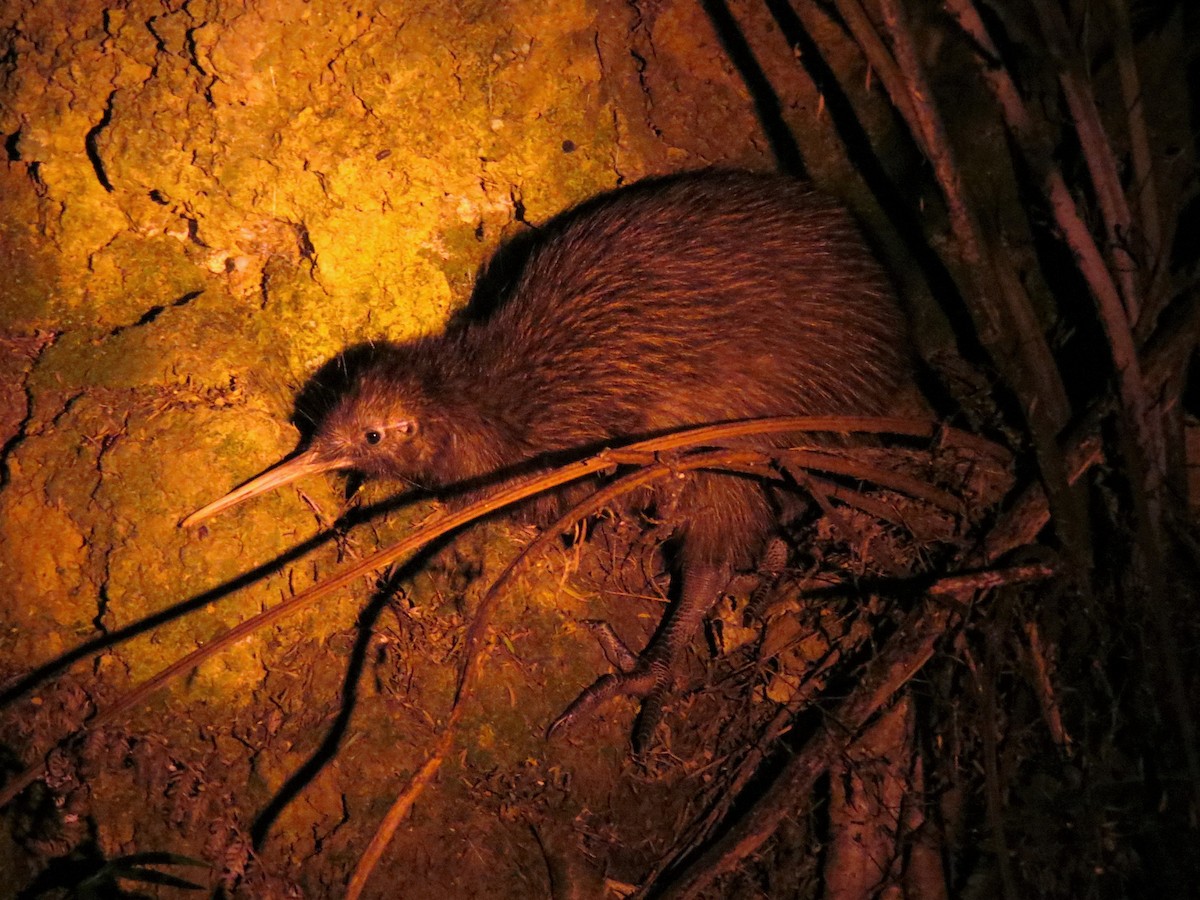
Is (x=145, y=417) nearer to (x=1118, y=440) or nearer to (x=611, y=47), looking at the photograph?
(x=611, y=47)

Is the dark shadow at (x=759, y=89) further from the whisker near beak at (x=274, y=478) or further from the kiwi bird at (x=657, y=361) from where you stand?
the whisker near beak at (x=274, y=478)

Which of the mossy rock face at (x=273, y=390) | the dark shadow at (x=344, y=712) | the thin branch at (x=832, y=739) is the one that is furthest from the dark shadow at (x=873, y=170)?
the dark shadow at (x=344, y=712)

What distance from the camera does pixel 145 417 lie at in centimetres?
278

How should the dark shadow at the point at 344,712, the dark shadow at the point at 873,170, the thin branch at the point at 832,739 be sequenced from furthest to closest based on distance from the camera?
the dark shadow at the point at 344,712 → the dark shadow at the point at 873,170 → the thin branch at the point at 832,739

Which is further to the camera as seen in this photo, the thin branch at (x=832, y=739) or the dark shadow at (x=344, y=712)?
the dark shadow at (x=344, y=712)

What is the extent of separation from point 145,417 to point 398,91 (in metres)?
1.22

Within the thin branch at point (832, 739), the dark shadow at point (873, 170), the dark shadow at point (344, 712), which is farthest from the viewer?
the dark shadow at point (344, 712)

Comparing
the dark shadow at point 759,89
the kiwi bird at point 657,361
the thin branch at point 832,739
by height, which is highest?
the dark shadow at point 759,89

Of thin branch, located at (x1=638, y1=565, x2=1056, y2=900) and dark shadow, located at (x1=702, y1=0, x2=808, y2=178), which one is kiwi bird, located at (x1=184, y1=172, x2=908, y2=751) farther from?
thin branch, located at (x1=638, y1=565, x2=1056, y2=900)

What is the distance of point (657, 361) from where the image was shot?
2760 mm

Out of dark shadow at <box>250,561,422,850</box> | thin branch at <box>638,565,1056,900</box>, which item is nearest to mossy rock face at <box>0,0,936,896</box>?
dark shadow at <box>250,561,422,850</box>

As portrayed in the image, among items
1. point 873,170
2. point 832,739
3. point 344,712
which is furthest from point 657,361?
point 344,712

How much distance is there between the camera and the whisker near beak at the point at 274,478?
2.70 meters

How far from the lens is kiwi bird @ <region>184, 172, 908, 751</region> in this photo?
269cm
